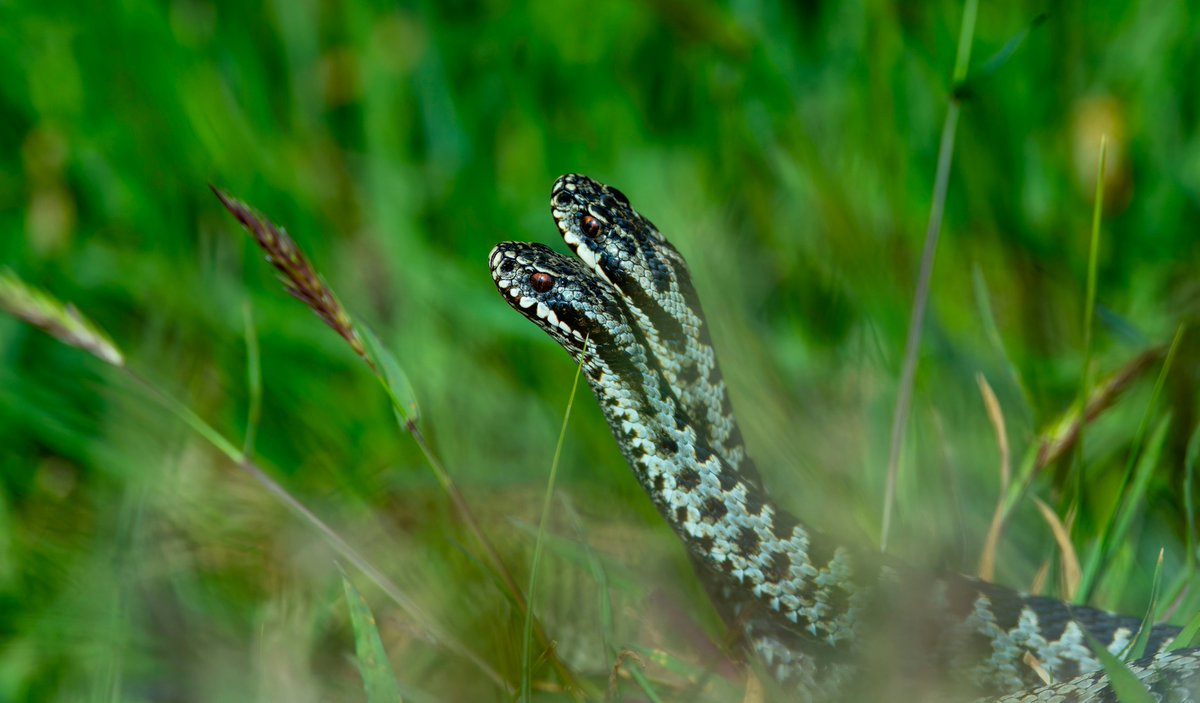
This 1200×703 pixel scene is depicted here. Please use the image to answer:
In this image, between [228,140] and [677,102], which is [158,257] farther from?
[677,102]

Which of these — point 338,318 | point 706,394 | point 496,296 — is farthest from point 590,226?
point 496,296

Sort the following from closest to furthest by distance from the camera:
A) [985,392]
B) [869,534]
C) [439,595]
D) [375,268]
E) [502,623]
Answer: [502,623]
[439,595]
[869,534]
[985,392]
[375,268]

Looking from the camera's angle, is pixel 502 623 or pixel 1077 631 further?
pixel 1077 631

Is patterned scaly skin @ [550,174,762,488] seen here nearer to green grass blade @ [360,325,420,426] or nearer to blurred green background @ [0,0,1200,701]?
blurred green background @ [0,0,1200,701]

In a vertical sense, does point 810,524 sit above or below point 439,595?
above

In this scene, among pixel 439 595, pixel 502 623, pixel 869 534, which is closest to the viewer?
pixel 502 623

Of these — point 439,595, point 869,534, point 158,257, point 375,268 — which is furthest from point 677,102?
point 439,595

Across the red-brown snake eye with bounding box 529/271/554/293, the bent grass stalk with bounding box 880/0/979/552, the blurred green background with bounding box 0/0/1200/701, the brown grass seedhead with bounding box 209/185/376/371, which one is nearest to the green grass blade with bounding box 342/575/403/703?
the blurred green background with bounding box 0/0/1200/701
